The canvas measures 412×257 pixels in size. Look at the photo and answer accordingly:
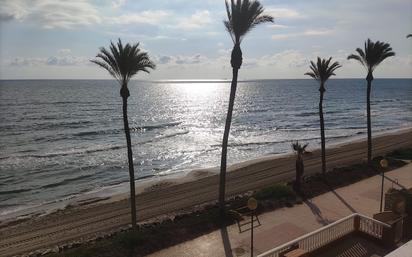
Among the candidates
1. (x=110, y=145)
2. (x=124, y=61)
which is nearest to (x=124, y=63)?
(x=124, y=61)

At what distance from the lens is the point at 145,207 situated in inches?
916

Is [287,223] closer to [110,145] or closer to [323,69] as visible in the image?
[323,69]

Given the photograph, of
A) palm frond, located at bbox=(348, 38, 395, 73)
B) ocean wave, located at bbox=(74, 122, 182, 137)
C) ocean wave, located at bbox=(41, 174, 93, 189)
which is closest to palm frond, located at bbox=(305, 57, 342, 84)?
palm frond, located at bbox=(348, 38, 395, 73)

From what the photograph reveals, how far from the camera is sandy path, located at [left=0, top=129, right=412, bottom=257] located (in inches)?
750

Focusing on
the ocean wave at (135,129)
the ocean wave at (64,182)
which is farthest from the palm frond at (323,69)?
the ocean wave at (135,129)

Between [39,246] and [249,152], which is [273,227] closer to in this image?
[39,246]

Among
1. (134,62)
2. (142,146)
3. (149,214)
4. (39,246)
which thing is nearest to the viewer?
(134,62)

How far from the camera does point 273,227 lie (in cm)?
1692

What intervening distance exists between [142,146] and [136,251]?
33101 mm

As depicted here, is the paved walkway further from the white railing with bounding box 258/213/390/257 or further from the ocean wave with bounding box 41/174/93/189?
the ocean wave with bounding box 41/174/93/189

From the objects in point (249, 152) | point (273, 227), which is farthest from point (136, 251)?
point (249, 152)

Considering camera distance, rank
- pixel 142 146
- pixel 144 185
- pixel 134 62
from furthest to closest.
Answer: pixel 142 146 → pixel 144 185 → pixel 134 62

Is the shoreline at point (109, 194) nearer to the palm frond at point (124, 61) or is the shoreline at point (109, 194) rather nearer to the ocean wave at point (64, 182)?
the ocean wave at point (64, 182)

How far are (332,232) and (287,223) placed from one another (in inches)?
181
